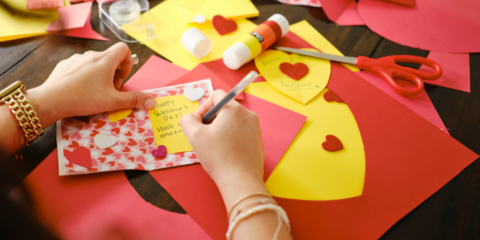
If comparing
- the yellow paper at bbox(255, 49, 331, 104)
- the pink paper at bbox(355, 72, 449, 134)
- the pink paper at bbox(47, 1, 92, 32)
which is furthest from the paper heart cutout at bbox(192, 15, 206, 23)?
the pink paper at bbox(355, 72, 449, 134)

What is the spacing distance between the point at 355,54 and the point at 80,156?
937 mm

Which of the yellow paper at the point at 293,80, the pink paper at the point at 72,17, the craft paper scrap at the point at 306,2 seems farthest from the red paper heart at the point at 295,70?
the pink paper at the point at 72,17

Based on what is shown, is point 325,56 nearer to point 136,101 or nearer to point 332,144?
point 332,144

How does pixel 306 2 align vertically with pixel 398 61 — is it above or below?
above

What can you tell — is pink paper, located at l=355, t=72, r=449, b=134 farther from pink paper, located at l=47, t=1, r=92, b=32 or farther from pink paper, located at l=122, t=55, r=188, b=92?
pink paper, located at l=47, t=1, r=92, b=32

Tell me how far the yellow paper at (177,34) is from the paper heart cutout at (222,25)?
1 cm

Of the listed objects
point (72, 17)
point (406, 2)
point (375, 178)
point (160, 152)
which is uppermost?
point (72, 17)

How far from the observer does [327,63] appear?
38.1 inches

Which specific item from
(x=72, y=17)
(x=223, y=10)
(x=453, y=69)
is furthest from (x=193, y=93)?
(x=453, y=69)

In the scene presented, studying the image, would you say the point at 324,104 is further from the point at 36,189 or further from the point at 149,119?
the point at 36,189

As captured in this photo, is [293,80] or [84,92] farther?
[293,80]

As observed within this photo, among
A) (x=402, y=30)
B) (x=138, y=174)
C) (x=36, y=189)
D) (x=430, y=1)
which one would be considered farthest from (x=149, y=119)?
(x=430, y=1)

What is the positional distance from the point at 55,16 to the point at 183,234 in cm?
89

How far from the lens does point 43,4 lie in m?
0.99
